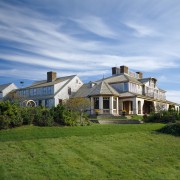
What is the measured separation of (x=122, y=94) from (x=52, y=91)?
11.0 meters

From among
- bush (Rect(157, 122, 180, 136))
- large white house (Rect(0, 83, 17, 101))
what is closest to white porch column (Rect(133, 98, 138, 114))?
bush (Rect(157, 122, 180, 136))

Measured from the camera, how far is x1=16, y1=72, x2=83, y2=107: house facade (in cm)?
4660

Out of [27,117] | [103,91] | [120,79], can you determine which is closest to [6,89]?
[120,79]

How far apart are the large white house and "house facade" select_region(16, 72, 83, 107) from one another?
5227 millimetres

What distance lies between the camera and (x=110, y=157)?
A: 541 inches

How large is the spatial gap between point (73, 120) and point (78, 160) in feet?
35.1

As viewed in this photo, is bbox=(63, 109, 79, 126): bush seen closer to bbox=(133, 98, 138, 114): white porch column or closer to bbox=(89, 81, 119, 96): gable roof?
bbox=(89, 81, 119, 96): gable roof

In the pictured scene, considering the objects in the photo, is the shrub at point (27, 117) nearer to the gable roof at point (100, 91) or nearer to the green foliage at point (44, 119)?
the green foliage at point (44, 119)

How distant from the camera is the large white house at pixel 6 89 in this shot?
188 feet

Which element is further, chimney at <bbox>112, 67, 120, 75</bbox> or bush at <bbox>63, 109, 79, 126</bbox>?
chimney at <bbox>112, 67, 120, 75</bbox>

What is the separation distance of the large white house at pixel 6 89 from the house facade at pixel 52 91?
17.1ft

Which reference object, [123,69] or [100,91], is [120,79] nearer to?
[123,69]

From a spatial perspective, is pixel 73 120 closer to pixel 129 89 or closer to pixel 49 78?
pixel 129 89

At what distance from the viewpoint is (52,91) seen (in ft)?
154
